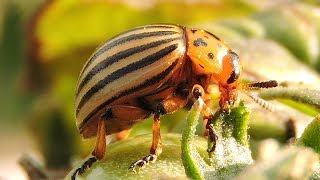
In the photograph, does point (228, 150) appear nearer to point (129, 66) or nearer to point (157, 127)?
point (157, 127)

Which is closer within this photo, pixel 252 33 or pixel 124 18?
pixel 252 33

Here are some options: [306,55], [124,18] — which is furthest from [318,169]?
[124,18]

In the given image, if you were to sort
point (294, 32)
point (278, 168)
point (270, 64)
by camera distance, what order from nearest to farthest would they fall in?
point (278, 168) → point (270, 64) → point (294, 32)

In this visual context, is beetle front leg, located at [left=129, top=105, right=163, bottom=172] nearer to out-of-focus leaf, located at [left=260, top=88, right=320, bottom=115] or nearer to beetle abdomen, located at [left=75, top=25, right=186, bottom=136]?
beetle abdomen, located at [left=75, top=25, right=186, bottom=136]

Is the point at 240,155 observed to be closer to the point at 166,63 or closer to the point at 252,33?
the point at 166,63

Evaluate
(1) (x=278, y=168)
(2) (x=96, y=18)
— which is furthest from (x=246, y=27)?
(1) (x=278, y=168)

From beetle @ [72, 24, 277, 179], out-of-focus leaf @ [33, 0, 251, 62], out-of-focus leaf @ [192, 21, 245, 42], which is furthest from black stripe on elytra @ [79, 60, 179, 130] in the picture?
out-of-focus leaf @ [33, 0, 251, 62]
